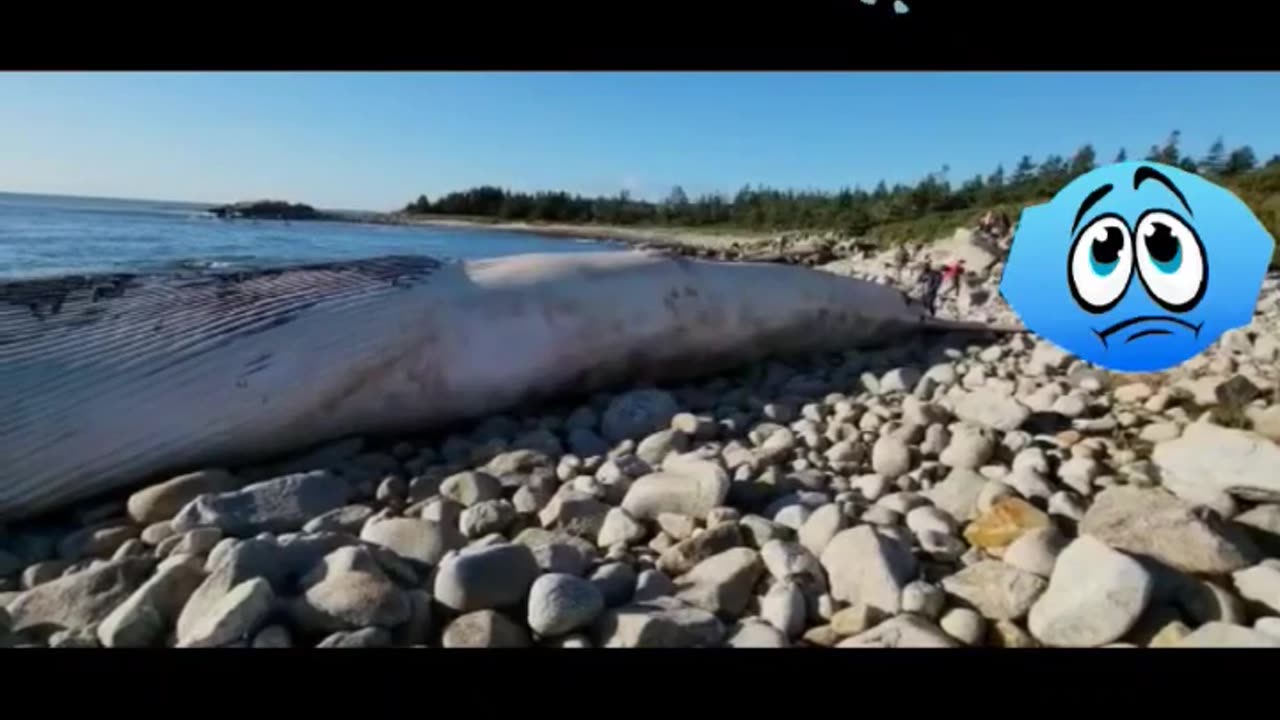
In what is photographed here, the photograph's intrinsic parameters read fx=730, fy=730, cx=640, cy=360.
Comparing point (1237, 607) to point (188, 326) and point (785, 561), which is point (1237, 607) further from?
point (188, 326)

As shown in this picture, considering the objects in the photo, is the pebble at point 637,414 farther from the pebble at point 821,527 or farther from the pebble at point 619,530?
the pebble at point 821,527

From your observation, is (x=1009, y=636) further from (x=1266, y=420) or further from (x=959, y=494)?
(x=1266, y=420)

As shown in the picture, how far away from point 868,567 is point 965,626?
0.16 metres

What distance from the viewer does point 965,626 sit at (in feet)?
3.72

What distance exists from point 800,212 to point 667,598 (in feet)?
3.61

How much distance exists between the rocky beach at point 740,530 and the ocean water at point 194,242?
1.53 feet

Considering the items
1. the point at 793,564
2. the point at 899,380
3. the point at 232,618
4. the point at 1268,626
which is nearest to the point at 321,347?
the point at 232,618

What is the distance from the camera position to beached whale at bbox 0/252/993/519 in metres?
1.49

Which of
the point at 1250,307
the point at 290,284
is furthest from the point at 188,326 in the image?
the point at 1250,307

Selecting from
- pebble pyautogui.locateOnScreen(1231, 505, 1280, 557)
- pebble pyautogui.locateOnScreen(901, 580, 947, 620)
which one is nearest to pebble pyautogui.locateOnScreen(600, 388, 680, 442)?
pebble pyautogui.locateOnScreen(901, 580, 947, 620)

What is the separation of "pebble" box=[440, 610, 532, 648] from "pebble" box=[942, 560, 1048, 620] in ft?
2.33

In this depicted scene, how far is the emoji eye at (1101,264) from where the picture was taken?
4.58ft

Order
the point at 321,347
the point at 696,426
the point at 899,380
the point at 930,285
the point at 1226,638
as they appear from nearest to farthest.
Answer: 1. the point at 1226,638
2. the point at 321,347
3. the point at 696,426
4. the point at 899,380
5. the point at 930,285

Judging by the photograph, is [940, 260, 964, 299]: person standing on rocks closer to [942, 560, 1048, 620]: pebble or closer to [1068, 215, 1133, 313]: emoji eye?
[1068, 215, 1133, 313]: emoji eye
